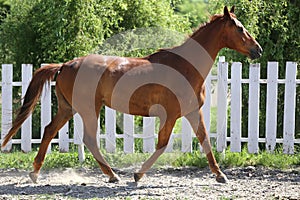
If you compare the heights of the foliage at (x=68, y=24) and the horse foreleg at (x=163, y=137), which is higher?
the foliage at (x=68, y=24)

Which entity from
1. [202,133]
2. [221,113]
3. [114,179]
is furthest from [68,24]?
[202,133]

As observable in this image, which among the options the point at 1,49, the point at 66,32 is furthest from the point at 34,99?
the point at 1,49

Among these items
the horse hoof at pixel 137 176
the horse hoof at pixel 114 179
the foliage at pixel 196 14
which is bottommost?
the horse hoof at pixel 114 179

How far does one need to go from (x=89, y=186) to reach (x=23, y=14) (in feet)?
13.8

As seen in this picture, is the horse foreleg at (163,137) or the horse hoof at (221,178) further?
the horse hoof at (221,178)

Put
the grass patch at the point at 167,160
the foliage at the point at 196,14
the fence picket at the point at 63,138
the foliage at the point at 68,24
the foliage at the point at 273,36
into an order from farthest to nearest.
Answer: the foliage at the point at 196,14, the foliage at the point at 273,36, the foliage at the point at 68,24, the fence picket at the point at 63,138, the grass patch at the point at 167,160

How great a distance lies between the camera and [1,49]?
31.7 feet

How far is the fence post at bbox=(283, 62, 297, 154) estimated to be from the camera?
305 inches

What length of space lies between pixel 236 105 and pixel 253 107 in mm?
239

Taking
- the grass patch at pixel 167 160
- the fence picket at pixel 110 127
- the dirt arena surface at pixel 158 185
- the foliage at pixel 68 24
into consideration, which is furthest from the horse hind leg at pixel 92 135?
the foliage at pixel 68 24

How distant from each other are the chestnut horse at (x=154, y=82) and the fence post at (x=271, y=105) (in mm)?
1239

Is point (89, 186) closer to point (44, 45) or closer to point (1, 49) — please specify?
point (44, 45)

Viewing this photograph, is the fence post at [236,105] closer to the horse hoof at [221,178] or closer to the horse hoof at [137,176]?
the horse hoof at [221,178]

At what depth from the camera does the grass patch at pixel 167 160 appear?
7.71 metres
